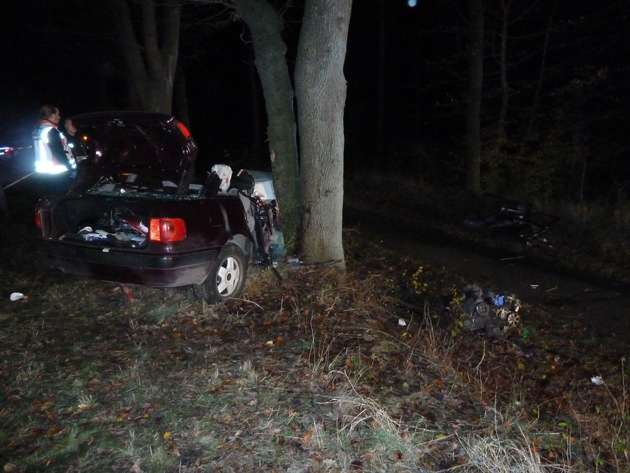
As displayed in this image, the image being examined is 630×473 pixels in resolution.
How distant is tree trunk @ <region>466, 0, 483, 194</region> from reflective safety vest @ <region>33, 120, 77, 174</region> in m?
10.3

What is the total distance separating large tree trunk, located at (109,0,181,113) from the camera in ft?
38.9

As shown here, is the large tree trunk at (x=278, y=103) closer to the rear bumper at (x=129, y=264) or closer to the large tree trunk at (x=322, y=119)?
the large tree trunk at (x=322, y=119)

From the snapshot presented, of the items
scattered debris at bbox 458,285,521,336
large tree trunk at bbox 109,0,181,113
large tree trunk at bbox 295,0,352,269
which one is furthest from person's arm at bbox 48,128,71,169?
scattered debris at bbox 458,285,521,336

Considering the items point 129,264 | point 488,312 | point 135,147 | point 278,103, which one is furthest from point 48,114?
point 488,312

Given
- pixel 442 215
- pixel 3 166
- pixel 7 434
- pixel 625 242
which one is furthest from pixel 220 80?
pixel 7 434

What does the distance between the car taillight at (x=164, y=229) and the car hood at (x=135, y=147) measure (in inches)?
21.4

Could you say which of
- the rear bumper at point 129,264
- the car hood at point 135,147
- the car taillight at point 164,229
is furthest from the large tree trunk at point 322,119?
the car taillight at point 164,229

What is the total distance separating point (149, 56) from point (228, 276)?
7.59 metres

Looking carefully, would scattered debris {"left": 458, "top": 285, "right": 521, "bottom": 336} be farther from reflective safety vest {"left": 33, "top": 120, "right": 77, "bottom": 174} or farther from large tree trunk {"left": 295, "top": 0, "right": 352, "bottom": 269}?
reflective safety vest {"left": 33, "top": 120, "right": 77, "bottom": 174}

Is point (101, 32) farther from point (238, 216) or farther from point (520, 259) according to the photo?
point (520, 259)

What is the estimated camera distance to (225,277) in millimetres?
6176

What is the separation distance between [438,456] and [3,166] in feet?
53.0

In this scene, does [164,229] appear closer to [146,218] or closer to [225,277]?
[146,218]

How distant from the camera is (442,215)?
13.0m
